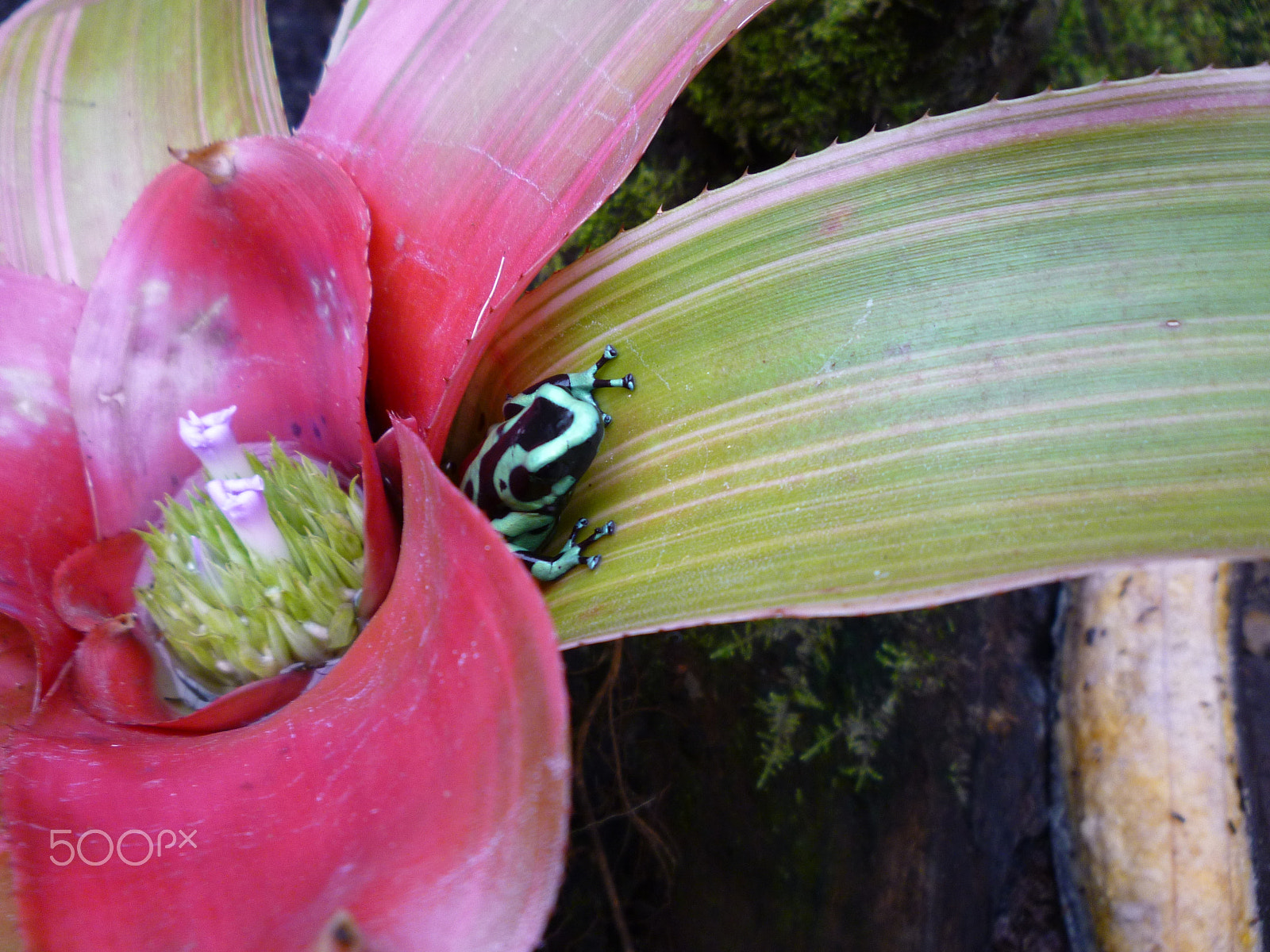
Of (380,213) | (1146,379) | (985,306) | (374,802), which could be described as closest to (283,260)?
(380,213)

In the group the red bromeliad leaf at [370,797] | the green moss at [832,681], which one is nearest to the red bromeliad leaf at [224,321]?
the red bromeliad leaf at [370,797]

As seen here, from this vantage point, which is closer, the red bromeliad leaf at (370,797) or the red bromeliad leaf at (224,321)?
the red bromeliad leaf at (370,797)

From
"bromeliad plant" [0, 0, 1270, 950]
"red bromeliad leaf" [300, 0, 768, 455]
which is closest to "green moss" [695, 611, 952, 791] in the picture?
"bromeliad plant" [0, 0, 1270, 950]

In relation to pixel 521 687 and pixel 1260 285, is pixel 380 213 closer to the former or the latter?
pixel 521 687

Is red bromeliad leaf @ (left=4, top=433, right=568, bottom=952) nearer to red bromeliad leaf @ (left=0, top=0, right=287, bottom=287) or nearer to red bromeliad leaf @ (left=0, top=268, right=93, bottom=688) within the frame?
red bromeliad leaf @ (left=0, top=268, right=93, bottom=688)

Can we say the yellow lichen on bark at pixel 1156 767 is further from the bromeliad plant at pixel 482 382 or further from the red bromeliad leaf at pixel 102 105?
the red bromeliad leaf at pixel 102 105

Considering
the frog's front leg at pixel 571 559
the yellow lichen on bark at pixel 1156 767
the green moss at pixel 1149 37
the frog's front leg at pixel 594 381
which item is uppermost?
the green moss at pixel 1149 37

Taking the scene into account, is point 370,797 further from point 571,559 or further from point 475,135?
point 475,135

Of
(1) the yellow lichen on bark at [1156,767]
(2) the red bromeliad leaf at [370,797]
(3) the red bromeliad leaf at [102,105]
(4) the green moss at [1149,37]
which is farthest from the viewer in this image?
(4) the green moss at [1149,37]

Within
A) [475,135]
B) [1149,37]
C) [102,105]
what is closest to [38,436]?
[102,105]
